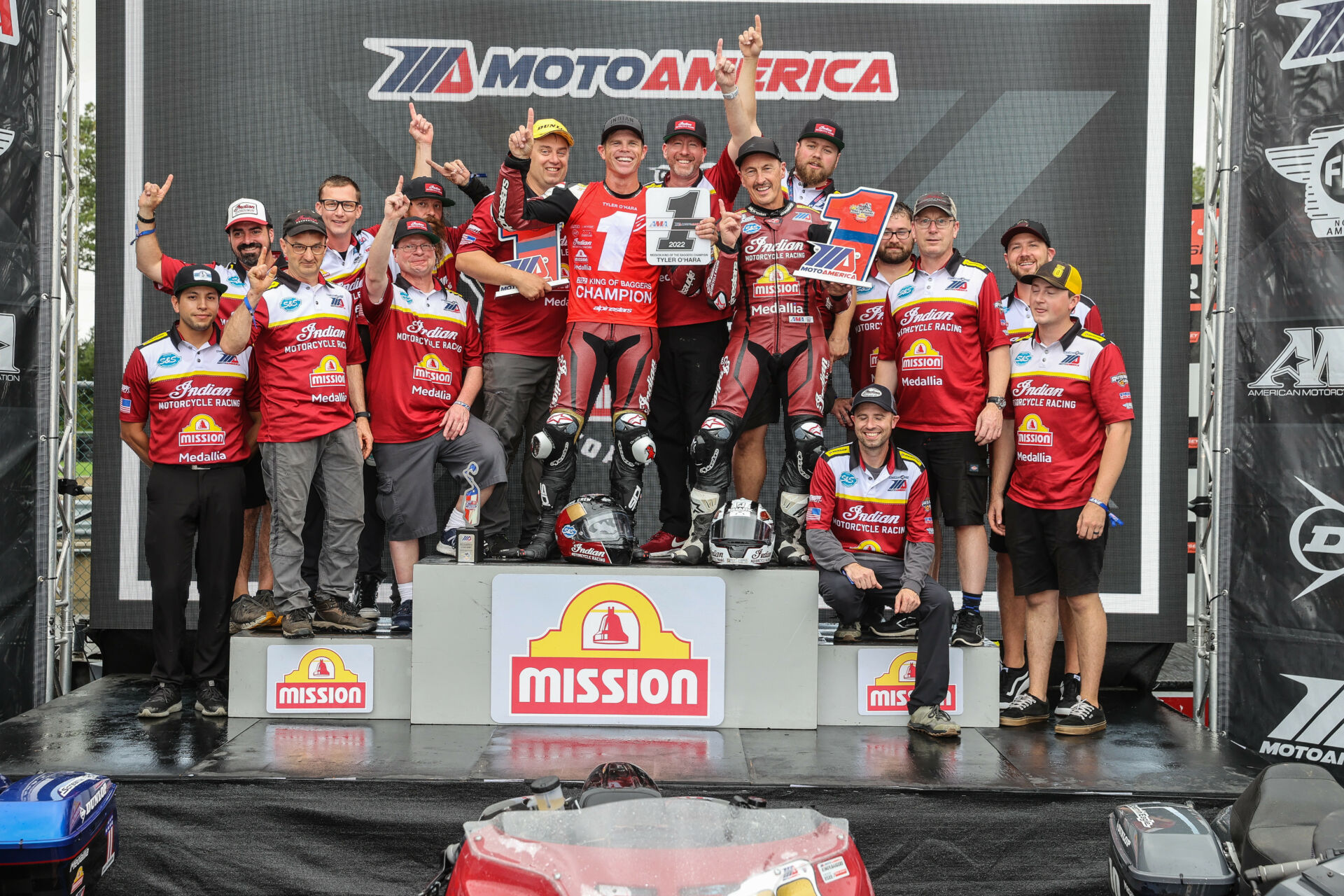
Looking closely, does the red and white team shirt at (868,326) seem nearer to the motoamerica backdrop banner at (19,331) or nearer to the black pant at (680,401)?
the black pant at (680,401)

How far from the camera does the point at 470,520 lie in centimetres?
459

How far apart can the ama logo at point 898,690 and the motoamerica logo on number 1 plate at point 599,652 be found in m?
0.68

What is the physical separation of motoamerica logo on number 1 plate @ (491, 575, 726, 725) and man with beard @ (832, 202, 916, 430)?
1237 millimetres

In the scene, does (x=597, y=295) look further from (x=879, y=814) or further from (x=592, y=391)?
(x=879, y=814)

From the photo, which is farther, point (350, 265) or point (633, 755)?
point (350, 265)

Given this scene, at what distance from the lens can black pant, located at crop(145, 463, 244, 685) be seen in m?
4.36

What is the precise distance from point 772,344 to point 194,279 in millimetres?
2382

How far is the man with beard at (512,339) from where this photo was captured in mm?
4848

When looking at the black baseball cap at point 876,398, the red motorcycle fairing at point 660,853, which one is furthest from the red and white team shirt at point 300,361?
the red motorcycle fairing at point 660,853

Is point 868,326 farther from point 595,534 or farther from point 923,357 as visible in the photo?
point 595,534

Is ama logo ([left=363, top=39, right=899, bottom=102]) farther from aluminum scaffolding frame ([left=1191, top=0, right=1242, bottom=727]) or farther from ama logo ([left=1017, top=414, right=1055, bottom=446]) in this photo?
ama logo ([left=1017, top=414, right=1055, bottom=446])

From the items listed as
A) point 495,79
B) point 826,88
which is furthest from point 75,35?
point 826,88

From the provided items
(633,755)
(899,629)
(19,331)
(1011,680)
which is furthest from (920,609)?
(19,331)

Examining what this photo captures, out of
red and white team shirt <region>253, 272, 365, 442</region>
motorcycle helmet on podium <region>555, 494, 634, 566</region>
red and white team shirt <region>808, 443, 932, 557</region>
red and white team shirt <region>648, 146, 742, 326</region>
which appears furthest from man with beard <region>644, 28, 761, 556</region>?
red and white team shirt <region>253, 272, 365, 442</region>
